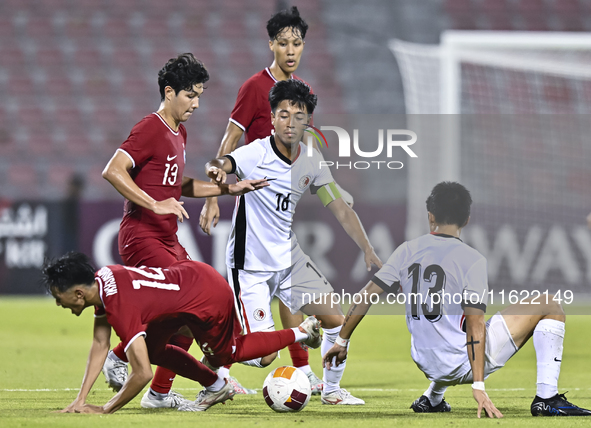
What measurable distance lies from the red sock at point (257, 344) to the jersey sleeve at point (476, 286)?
979 mm

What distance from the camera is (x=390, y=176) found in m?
12.0

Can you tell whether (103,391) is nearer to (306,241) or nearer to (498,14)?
(306,241)

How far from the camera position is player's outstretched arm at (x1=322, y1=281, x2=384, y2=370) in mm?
4035

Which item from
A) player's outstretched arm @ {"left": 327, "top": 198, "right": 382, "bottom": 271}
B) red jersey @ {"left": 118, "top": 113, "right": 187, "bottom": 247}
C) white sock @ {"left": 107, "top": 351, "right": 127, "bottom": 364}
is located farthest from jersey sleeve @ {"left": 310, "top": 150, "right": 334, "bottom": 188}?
white sock @ {"left": 107, "top": 351, "right": 127, "bottom": 364}

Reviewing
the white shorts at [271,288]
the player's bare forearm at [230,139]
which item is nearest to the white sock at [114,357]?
the white shorts at [271,288]

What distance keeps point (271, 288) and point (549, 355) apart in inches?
61.9

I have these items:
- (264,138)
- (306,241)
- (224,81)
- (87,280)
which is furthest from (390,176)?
(87,280)

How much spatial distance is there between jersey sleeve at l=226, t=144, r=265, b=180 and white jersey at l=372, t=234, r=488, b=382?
1040mm

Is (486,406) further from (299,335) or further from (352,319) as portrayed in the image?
(299,335)

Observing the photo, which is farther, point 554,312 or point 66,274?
point 554,312

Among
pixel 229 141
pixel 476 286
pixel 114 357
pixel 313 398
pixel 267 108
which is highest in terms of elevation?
pixel 267 108

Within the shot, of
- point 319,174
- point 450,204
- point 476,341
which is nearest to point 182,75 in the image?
point 319,174

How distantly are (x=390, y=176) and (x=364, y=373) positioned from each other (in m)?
6.46

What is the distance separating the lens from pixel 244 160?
4625 mm
